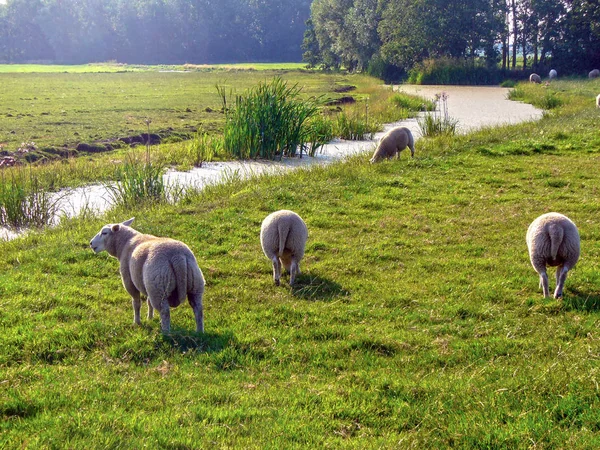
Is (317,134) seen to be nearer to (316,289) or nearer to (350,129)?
(350,129)

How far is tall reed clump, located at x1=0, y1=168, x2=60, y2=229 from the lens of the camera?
12273mm

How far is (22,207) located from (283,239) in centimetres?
679

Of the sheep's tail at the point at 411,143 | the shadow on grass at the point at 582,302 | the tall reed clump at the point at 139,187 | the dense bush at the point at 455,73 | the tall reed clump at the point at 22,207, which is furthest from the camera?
the dense bush at the point at 455,73

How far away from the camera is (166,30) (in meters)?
123

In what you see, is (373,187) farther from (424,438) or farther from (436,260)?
(424,438)

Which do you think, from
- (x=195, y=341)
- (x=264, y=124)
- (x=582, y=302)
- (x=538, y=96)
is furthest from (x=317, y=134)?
(x=538, y=96)

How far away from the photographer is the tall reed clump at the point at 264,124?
1756 centimetres

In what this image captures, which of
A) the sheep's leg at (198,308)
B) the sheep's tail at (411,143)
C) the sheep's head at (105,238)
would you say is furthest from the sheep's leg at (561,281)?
the sheep's tail at (411,143)

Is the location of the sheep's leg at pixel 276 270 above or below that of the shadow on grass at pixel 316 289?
above

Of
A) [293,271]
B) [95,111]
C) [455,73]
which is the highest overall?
[455,73]

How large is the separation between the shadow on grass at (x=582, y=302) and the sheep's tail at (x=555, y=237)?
53 centimetres

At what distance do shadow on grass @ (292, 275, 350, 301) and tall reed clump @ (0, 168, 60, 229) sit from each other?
642 centimetres

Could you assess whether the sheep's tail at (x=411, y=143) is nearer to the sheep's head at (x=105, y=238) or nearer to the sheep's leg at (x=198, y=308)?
the sheep's head at (x=105, y=238)

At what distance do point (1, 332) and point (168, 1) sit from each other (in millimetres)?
129546
